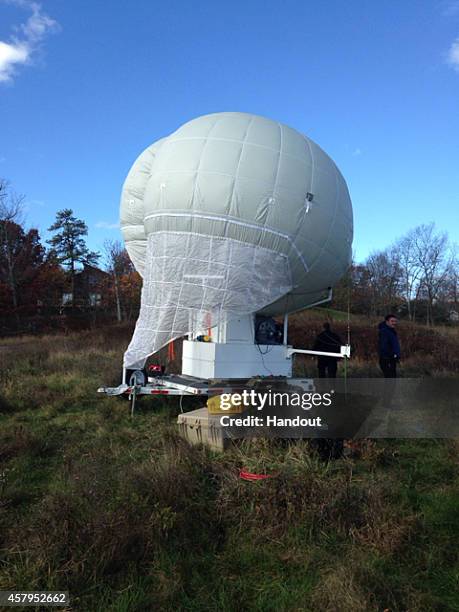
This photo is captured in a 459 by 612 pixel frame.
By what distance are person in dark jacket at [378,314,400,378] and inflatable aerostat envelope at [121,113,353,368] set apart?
183cm

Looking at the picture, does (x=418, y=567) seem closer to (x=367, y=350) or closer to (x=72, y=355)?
(x=72, y=355)

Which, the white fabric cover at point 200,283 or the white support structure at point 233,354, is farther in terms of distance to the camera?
the white support structure at point 233,354

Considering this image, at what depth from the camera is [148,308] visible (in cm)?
799

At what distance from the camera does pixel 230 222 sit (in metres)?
7.14

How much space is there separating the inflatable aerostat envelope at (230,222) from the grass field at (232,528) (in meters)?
2.45

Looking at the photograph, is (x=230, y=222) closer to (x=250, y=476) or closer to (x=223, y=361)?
(x=223, y=361)

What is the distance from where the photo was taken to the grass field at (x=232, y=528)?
9.97 ft

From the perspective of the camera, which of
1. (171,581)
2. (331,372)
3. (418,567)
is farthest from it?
(331,372)

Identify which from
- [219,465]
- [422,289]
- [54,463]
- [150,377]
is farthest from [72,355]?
[422,289]

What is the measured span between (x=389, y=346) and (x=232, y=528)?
19.0 feet

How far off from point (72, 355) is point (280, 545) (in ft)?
41.7

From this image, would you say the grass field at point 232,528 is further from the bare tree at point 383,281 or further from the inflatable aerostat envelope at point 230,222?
the bare tree at point 383,281

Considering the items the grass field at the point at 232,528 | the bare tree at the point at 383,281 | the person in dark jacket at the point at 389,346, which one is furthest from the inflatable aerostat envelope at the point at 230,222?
the bare tree at the point at 383,281

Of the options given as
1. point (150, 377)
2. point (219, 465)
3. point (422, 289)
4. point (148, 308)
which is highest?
point (422, 289)
